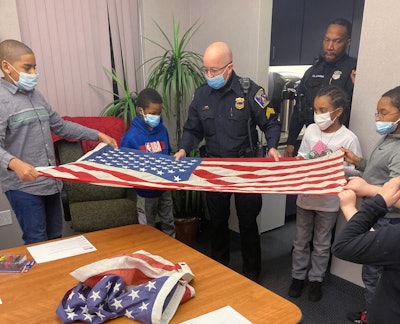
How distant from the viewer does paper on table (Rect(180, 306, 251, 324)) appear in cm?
113

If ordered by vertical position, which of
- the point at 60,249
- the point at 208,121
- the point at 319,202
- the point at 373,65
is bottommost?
the point at 319,202

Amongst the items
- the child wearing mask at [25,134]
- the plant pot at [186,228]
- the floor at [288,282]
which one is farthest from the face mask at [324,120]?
the child wearing mask at [25,134]

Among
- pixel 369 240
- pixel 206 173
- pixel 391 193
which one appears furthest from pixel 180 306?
pixel 206 173

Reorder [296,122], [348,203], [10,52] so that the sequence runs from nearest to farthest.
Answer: [348,203] → [10,52] → [296,122]

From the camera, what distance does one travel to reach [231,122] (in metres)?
2.55

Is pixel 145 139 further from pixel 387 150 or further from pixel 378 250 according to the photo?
pixel 378 250

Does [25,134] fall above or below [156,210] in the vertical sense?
above

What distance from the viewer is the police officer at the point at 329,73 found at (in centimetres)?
261

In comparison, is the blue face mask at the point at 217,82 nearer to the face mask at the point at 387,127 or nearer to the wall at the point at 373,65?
the wall at the point at 373,65

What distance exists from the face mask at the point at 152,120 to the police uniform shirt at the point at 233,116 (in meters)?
0.31

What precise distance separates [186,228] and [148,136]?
1.11 m

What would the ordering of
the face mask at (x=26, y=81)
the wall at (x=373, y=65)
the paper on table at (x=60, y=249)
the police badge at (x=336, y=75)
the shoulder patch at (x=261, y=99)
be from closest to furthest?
the paper on table at (x=60, y=249) < the face mask at (x=26, y=81) < the wall at (x=373, y=65) < the shoulder patch at (x=261, y=99) < the police badge at (x=336, y=75)

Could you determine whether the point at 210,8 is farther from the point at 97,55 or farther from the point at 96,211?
the point at 96,211

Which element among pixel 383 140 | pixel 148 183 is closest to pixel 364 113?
pixel 383 140
